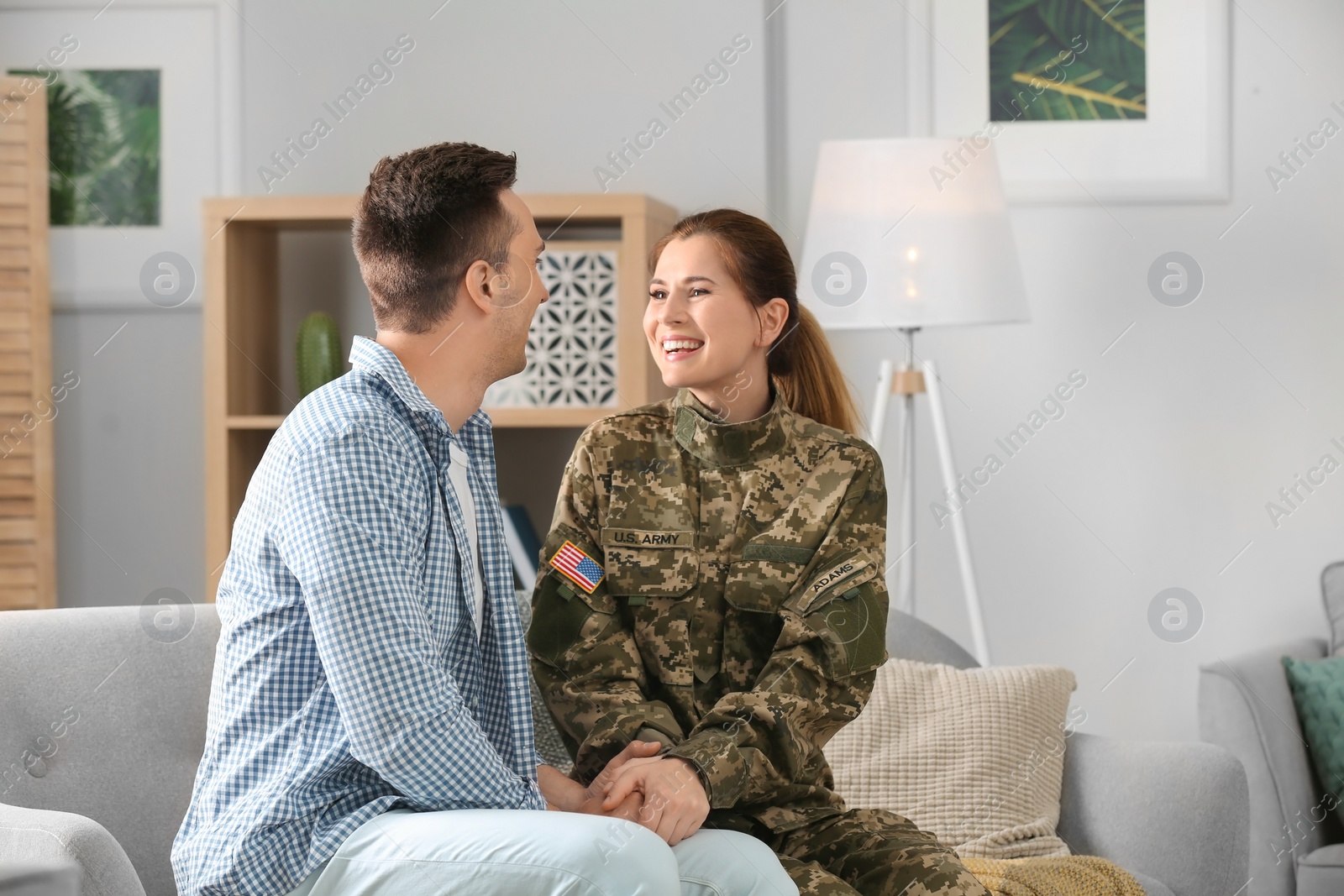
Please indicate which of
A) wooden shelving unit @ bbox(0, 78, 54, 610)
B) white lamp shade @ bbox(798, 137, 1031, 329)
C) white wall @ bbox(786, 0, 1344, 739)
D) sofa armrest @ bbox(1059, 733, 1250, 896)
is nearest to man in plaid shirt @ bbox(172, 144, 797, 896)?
sofa armrest @ bbox(1059, 733, 1250, 896)

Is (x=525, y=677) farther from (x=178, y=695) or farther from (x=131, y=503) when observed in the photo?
(x=131, y=503)

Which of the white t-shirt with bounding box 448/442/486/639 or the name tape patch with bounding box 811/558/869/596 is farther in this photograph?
the name tape patch with bounding box 811/558/869/596

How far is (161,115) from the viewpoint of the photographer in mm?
3213

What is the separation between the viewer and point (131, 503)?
327 centimetres

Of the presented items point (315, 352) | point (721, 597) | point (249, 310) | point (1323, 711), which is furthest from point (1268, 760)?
point (249, 310)

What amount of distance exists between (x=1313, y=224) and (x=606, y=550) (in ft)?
7.38

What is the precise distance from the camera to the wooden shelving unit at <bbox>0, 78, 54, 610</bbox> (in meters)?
3.07

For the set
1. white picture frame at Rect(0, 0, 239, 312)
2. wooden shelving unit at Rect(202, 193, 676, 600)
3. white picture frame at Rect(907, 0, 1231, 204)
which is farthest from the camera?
white picture frame at Rect(0, 0, 239, 312)

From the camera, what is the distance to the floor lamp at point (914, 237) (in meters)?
2.59

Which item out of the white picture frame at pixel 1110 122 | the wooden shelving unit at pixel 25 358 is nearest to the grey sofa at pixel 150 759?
the wooden shelving unit at pixel 25 358

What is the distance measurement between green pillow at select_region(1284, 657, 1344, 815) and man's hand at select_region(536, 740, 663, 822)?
165cm

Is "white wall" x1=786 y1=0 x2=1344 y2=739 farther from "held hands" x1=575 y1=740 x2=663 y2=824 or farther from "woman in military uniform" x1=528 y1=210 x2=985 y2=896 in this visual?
"held hands" x1=575 y1=740 x2=663 y2=824

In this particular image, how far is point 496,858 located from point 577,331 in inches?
70.3

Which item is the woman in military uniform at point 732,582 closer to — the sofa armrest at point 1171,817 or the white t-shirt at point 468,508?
the white t-shirt at point 468,508
